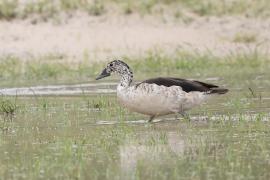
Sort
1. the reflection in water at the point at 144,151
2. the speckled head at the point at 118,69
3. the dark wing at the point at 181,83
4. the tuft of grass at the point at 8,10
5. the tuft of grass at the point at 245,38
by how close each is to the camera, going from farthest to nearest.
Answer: the tuft of grass at the point at 8,10, the tuft of grass at the point at 245,38, the speckled head at the point at 118,69, the dark wing at the point at 181,83, the reflection in water at the point at 144,151

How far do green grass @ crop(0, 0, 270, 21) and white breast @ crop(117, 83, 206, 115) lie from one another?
1027 cm

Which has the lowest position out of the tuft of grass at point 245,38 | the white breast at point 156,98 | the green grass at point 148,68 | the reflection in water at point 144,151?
the reflection in water at point 144,151

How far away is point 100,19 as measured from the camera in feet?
72.4

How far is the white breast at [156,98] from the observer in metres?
11.5

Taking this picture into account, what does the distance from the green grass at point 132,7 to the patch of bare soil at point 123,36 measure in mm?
202

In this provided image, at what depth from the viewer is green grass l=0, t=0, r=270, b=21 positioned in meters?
21.8

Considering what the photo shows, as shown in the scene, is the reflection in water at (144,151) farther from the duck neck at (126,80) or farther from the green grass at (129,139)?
the duck neck at (126,80)

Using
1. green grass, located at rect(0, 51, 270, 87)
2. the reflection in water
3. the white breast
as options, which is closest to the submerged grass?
the reflection in water

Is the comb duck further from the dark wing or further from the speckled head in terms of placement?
the speckled head

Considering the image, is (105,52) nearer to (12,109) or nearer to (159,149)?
(12,109)

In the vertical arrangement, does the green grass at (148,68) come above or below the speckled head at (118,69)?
above

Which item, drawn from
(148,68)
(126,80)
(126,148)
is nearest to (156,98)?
(126,80)

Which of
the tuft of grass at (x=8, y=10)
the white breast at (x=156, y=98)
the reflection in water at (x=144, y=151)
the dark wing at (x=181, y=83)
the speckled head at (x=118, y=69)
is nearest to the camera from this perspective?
the reflection in water at (x=144, y=151)

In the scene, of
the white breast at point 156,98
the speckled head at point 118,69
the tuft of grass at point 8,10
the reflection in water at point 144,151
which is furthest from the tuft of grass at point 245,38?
the reflection in water at point 144,151
